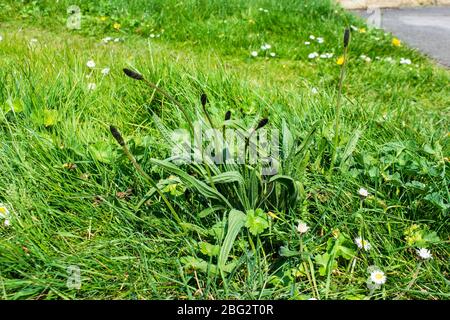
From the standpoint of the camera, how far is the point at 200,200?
1.86 meters

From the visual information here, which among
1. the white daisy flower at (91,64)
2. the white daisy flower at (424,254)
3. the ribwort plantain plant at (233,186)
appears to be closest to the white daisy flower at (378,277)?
the white daisy flower at (424,254)

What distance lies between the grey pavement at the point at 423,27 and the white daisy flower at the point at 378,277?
152 inches

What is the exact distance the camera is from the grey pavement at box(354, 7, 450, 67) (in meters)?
5.34

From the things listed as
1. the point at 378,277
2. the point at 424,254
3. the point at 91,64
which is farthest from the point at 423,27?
the point at 378,277

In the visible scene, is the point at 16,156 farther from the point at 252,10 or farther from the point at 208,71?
the point at 252,10

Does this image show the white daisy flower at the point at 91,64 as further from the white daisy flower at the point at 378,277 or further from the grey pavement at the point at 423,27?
the grey pavement at the point at 423,27

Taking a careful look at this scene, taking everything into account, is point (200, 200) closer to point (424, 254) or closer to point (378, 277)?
point (378, 277)

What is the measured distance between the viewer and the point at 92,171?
79.4 inches

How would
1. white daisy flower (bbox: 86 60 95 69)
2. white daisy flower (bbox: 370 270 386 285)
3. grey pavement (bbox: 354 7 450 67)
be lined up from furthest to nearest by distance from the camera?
grey pavement (bbox: 354 7 450 67) < white daisy flower (bbox: 86 60 95 69) < white daisy flower (bbox: 370 270 386 285)

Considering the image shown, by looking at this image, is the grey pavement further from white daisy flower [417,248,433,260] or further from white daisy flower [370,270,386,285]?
white daisy flower [370,270,386,285]

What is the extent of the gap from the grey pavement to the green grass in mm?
2836

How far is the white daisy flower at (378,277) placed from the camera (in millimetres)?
1596

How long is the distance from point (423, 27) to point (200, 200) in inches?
229

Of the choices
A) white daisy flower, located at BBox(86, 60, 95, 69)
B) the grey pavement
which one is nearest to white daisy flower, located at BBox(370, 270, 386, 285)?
white daisy flower, located at BBox(86, 60, 95, 69)
